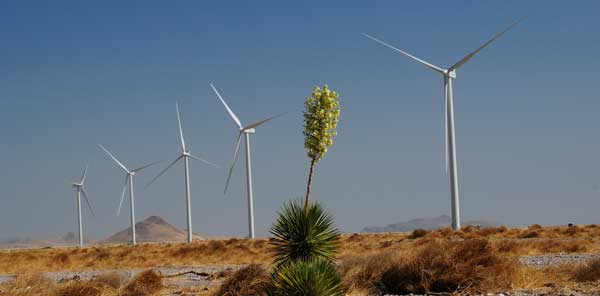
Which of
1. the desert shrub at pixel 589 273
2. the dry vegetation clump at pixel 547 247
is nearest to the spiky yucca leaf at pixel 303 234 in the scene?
the desert shrub at pixel 589 273

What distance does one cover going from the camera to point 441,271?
20734 mm

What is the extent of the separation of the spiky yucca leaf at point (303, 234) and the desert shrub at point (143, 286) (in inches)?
245

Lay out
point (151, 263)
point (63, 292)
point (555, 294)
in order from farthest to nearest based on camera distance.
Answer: point (151, 263), point (63, 292), point (555, 294)

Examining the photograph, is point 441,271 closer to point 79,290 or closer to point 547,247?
point 79,290

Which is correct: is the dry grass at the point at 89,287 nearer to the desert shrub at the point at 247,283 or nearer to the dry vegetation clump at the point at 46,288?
the dry vegetation clump at the point at 46,288

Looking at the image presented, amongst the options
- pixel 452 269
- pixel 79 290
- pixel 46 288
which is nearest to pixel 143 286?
pixel 79 290

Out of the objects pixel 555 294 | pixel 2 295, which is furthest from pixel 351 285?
pixel 2 295

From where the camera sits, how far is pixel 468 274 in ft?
66.7

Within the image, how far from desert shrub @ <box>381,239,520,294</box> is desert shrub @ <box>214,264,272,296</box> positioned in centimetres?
354

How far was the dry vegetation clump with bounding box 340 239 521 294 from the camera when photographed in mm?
20202

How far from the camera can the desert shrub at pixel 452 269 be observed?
2017cm

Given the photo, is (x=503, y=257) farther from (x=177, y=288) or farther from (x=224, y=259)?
(x=224, y=259)

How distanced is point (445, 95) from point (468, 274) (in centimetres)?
3365

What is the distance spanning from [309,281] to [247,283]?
5.30 meters
